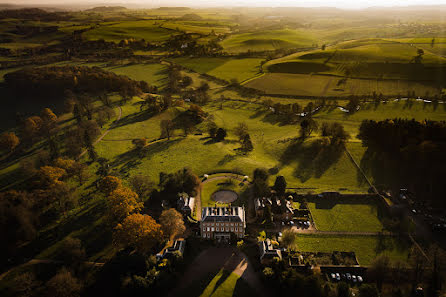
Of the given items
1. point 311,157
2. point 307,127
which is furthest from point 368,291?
point 307,127

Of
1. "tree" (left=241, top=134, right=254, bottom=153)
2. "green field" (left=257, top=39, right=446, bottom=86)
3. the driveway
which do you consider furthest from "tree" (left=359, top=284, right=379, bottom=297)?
"green field" (left=257, top=39, right=446, bottom=86)

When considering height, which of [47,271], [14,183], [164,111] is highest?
[164,111]

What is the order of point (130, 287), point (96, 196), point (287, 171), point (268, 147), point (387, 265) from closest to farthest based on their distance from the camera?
point (130, 287), point (387, 265), point (96, 196), point (287, 171), point (268, 147)

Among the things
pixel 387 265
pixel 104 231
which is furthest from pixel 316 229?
pixel 104 231

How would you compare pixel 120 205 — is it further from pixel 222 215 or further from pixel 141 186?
pixel 222 215

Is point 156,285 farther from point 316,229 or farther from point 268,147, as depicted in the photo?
point 268,147

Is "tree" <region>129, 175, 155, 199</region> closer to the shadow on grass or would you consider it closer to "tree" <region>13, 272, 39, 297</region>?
"tree" <region>13, 272, 39, 297</region>
